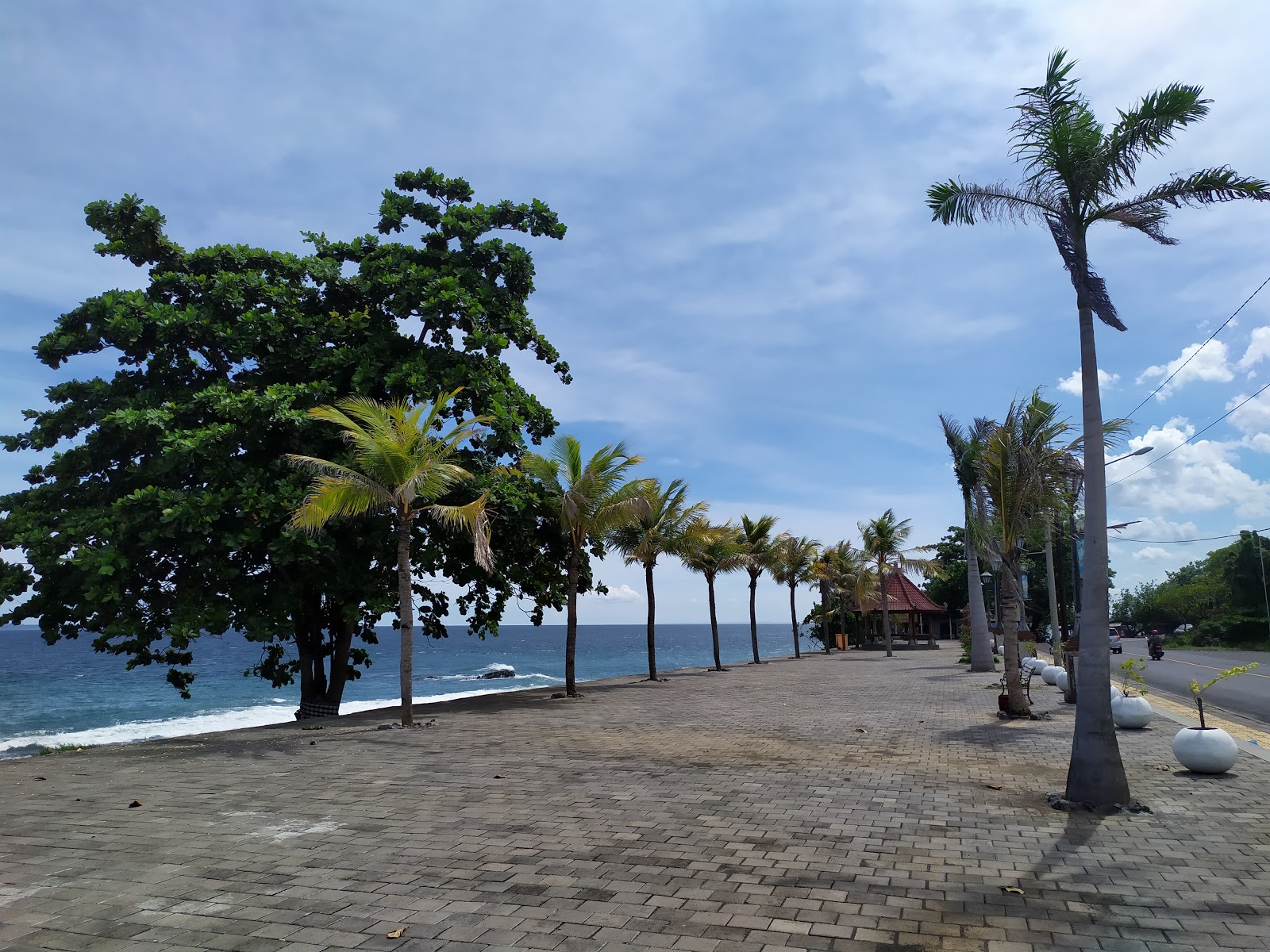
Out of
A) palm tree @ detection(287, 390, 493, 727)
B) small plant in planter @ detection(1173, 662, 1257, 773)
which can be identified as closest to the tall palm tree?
palm tree @ detection(287, 390, 493, 727)

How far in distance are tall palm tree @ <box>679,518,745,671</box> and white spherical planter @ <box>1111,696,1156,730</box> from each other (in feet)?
53.3

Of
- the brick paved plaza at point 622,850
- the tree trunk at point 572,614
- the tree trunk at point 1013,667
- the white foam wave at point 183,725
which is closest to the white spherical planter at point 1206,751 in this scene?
the brick paved plaza at point 622,850

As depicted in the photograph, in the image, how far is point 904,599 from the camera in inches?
2283

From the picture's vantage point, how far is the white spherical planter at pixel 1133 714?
12133 millimetres

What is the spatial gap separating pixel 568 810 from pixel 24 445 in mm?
13626

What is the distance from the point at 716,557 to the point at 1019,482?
19.8 meters

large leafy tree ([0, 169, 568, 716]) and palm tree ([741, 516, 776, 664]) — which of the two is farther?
palm tree ([741, 516, 776, 664])

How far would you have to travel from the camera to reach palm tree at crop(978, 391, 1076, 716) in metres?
13.1

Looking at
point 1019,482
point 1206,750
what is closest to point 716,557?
point 1019,482

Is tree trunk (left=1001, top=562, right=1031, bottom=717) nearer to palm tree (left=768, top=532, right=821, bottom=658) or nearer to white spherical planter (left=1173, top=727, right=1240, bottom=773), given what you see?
white spherical planter (left=1173, top=727, right=1240, bottom=773)

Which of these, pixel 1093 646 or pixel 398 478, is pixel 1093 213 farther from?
pixel 398 478

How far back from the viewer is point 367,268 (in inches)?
672

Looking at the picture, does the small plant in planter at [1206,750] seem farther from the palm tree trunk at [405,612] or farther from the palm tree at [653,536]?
the palm tree at [653,536]

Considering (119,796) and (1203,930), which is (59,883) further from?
(1203,930)
